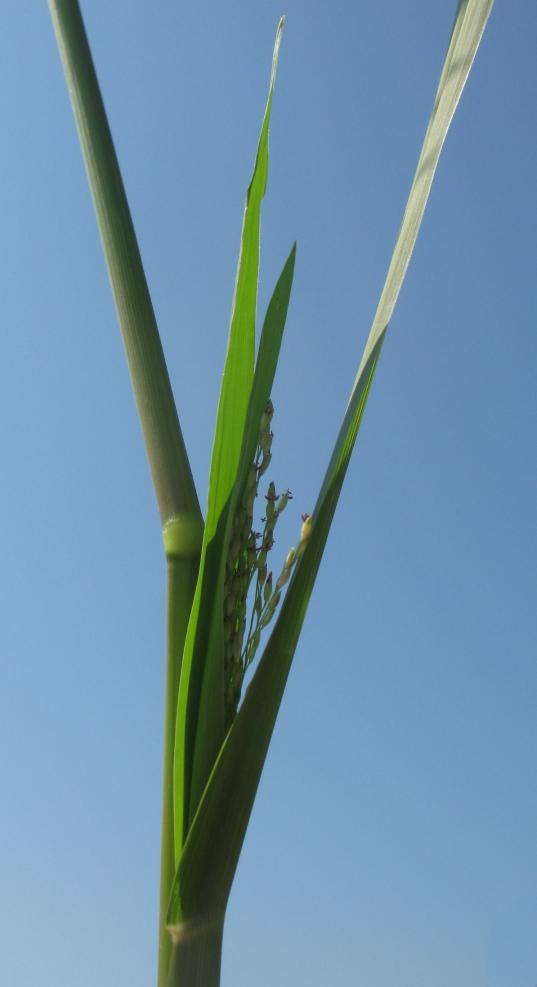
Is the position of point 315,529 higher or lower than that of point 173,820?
higher

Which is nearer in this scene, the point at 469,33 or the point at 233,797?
the point at 233,797

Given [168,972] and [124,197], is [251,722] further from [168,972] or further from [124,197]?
[124,197]

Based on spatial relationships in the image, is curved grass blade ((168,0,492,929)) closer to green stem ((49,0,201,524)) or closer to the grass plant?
the grass plant

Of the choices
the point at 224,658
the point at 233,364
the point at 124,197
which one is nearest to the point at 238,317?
the point at 233,364

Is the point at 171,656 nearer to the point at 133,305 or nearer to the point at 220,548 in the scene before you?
the point at 220,548

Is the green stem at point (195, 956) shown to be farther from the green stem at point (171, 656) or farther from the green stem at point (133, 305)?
the green stem at point (133, 305)

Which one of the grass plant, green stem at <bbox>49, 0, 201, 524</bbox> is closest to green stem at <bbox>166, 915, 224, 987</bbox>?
the grass plant

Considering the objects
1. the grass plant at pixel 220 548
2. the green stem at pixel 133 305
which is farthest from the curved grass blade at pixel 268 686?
the green stem at pixel 133 305

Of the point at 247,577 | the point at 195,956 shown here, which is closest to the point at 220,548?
the point at 247,577
